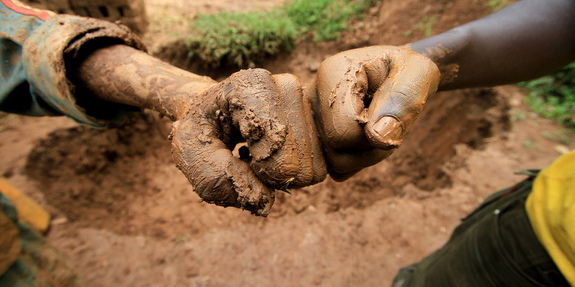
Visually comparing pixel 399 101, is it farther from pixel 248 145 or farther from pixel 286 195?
pixel 286 195

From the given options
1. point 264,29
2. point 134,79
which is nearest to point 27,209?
point 134,79

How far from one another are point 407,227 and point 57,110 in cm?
297

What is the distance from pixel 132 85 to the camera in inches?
53.2

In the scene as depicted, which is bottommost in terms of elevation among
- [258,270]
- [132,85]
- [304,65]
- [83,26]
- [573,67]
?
[258,270]

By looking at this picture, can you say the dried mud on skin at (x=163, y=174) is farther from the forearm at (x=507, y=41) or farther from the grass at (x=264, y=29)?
the forearm at (x=507, y=41)

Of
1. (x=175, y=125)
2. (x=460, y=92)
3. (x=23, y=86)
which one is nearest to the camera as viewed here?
(x=175, y=125)

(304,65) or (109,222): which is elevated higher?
(304,65)

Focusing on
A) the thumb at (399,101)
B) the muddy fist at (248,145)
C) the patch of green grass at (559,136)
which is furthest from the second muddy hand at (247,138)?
the patch of green grass at (559,136)

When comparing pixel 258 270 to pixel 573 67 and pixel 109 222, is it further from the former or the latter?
pixel 573 67

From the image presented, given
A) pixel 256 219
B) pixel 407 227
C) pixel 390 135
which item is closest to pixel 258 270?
pixel 256 219

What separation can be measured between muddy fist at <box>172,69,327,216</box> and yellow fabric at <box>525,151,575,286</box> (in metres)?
0.99

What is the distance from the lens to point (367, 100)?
1150mm

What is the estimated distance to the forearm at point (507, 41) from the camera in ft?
4.48

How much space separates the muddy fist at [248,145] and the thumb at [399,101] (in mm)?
272
